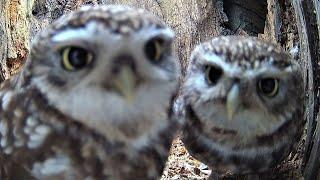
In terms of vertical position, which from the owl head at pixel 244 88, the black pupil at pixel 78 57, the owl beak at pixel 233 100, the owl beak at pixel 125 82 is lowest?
the owl beak at pixel 125 82

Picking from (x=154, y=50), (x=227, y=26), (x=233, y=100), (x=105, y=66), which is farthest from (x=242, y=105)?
(x=227, y=26)

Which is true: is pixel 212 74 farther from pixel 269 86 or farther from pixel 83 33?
pixel 83 33

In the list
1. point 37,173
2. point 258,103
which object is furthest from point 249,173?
point 37,173

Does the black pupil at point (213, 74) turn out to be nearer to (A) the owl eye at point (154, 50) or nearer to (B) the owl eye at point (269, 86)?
(B) the owl eye at point (269, 86)

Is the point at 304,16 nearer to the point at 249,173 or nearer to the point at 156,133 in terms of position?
the point at 249,173

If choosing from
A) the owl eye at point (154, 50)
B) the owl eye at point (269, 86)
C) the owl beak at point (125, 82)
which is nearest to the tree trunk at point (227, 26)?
the owl eye at point (269, 86)

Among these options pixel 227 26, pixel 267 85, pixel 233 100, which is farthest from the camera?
pixel 227 26
